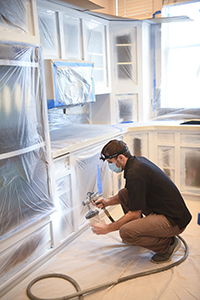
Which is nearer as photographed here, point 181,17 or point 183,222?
point 183,222

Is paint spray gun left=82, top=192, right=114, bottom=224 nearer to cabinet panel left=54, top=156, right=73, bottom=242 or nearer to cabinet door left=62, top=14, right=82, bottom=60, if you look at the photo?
cabinet panel left=54, top=156, right=73, bottom=242

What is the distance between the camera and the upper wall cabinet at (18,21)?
1.56 metres

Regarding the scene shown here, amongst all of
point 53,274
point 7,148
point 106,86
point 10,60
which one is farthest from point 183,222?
point 106,86

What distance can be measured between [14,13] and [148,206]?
1.47 meters

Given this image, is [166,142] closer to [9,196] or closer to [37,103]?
[37,103]

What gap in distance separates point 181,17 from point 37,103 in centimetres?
225

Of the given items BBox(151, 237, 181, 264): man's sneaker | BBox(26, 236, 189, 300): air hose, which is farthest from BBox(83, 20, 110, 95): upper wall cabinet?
BBox(26, 236, 189, 300): air hose

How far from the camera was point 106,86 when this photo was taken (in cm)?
329

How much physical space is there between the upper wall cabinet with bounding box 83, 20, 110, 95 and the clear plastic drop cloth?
1139 mm

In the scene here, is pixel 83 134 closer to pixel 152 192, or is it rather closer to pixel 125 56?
pixel 152 192

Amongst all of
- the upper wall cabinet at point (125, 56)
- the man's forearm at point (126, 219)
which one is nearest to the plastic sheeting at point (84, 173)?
the man's forearm at point (126, 219)

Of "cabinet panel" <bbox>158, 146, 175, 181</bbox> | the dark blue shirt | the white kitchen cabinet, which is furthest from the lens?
"cabinet panel" <bbox>158, 146, 175, 181</bbox>

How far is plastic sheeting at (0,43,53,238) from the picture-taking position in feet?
5.30

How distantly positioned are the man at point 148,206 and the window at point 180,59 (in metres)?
1.97
